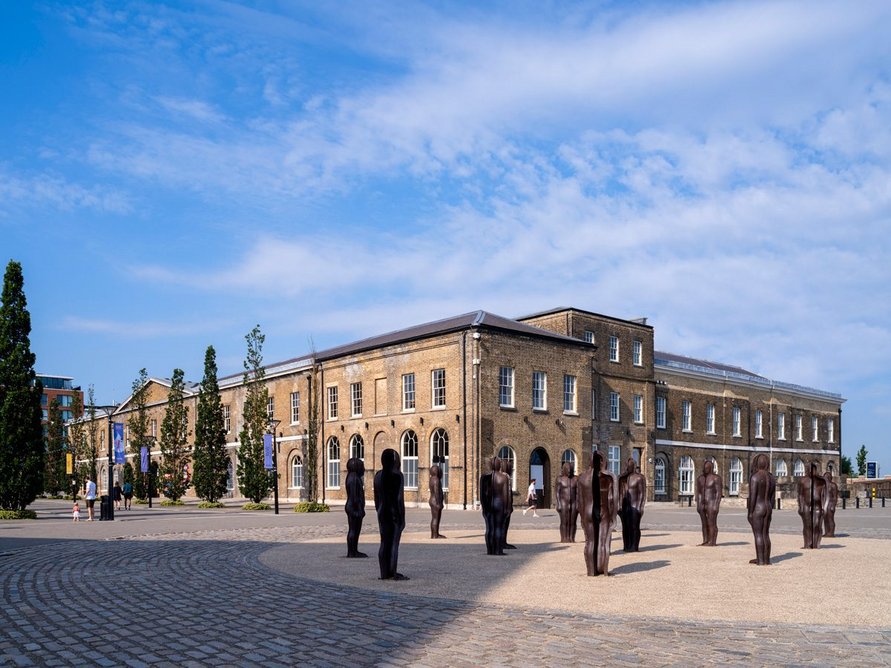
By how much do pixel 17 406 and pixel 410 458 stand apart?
694 inches

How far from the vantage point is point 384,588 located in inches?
439

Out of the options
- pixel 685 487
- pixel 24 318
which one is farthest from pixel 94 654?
pixel 685 487

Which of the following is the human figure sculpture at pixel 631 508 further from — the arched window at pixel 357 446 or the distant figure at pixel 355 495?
the arched window at pixel 357 446

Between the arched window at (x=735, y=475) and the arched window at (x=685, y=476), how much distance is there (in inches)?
184

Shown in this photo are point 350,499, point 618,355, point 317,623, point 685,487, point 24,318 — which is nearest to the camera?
point 317,623

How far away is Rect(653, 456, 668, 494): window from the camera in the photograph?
50062 millimetres

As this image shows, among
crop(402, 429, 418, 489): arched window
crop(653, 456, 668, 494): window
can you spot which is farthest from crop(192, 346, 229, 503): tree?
crop(653, 456, 668, 494): window

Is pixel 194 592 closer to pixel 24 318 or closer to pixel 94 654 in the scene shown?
pixel 94 654

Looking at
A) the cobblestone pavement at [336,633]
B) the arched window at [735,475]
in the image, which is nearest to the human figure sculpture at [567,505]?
the cobblestone pavement at [336,633]

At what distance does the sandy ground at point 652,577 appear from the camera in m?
9.49

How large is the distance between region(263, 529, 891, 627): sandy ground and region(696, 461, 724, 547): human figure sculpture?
345 mm

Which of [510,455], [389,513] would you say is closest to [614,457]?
[510,455]

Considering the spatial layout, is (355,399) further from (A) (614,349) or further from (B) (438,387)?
(A) (614,349)

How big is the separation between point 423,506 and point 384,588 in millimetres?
29874
